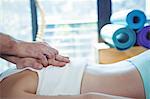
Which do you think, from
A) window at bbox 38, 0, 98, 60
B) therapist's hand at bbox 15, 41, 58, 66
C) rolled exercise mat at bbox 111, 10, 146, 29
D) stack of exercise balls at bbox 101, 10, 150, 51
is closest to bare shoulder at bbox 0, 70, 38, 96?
therapist's hand at bbox 15, 41, 58, 66

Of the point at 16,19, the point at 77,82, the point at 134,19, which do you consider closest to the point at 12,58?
the point at 77,82

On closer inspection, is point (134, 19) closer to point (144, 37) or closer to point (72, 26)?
point (144, 37)

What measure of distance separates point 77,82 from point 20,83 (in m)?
0.22

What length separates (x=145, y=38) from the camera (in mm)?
2137

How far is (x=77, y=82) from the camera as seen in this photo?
103 centimetres

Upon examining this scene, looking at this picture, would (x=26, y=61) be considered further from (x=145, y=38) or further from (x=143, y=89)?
(x=145, y=38)

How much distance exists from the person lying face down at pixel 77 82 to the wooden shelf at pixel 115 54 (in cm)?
108

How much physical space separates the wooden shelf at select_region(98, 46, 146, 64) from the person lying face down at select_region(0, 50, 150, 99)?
1.08 metres

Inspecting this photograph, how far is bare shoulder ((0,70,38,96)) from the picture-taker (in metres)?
1.00

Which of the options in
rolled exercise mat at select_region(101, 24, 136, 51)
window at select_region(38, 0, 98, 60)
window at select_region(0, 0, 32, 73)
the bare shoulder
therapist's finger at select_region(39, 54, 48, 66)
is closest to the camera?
the bare shoulder

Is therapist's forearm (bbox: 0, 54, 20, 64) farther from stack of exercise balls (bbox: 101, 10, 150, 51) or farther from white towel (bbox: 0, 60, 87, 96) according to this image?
stack of exercise balls (bbox: 101, 10, 150, 51)

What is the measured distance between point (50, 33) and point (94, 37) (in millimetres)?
503

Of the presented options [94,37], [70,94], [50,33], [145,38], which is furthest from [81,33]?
[70,94]

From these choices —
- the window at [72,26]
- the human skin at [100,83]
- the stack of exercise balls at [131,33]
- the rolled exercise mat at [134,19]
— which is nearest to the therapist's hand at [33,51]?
the human skin at [100,83]
